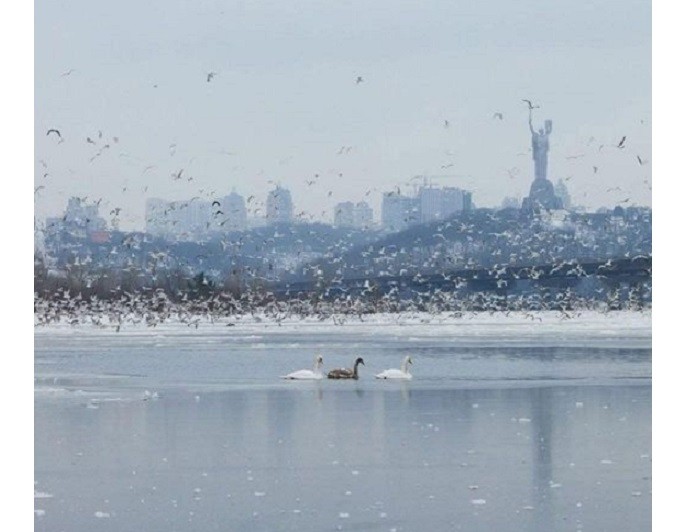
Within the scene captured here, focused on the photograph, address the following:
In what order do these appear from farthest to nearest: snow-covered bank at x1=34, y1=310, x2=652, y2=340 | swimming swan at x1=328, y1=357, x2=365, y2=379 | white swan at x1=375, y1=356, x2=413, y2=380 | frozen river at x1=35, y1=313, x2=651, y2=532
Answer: snow-covered bank at x1=34, y1=310, x2=652, y2=340
swimming swan at x1=328, y1=357, x2=365, y2=379
white swan at x1=375, y1=356, x2=413, y2=380
frozen river at x1=35, y1=313, x2=651, y2=532

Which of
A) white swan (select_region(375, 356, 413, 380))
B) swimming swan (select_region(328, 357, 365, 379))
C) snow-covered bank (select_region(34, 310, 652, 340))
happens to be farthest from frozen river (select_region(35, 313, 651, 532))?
snow-covered bank (select_region(34, 310, 652, 340))

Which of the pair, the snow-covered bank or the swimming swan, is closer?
the swimming swan

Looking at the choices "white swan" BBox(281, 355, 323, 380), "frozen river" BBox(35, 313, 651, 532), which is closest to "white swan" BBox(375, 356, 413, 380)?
"frozen river" BBox(35, 313, 651, 532)

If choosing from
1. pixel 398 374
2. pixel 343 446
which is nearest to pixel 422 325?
pixel 398 374

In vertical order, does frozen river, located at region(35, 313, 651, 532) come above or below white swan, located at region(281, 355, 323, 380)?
below

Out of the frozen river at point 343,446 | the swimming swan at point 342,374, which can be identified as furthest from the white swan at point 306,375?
the frozen river at point 343,446

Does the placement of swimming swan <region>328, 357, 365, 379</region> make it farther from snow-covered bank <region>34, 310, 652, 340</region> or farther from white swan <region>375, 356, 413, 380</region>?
snow-covered bank <region>34, 310, 652, 340</region>

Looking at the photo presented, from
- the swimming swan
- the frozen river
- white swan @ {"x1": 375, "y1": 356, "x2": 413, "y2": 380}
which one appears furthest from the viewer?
the swimming swan

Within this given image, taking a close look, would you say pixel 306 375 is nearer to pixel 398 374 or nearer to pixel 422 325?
pixel 398 374
